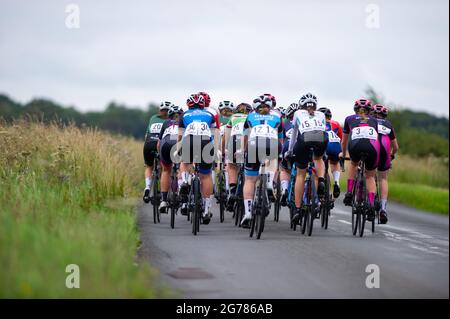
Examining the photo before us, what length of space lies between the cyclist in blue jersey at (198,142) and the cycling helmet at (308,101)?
1544mm

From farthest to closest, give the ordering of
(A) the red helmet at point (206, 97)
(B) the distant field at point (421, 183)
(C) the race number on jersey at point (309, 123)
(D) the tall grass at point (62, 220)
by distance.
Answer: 1. (B) the distant field at point (421, 183)
2. (A) the red helmet at point (206, 97)
3. (C) the race number on jersey at point (309, 123)
4. (D) the tall grass at point (62, 220)

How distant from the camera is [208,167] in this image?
18.0 metres

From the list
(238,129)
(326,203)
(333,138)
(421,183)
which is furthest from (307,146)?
(421,183)

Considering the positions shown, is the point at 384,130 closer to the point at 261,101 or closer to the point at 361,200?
the point at 361,200

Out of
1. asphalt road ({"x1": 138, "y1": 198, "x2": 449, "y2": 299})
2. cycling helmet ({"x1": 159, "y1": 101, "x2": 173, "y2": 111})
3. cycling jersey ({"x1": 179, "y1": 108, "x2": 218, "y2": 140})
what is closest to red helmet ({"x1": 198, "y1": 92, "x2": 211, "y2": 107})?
cycling helmet ({"x1": 159, "y1": 101, "x2": 173, "y2": 111})

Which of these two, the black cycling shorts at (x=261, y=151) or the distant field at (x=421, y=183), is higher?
the black cycling shorts at (x=261, y=151)

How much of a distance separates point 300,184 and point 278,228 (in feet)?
5.91

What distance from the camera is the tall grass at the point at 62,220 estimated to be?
10.2 m

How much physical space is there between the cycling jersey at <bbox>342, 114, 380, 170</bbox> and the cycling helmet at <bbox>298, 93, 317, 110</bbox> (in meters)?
0.90

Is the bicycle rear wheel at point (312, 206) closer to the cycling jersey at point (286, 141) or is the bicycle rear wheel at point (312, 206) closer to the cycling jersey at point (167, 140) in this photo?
the cycling jersey at point (286, 141)

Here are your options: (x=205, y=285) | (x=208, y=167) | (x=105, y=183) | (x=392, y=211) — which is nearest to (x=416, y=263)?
(x=205, y=285)

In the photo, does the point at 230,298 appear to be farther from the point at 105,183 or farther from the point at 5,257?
the point at 105,183

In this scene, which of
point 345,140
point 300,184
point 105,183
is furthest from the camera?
point 105,183

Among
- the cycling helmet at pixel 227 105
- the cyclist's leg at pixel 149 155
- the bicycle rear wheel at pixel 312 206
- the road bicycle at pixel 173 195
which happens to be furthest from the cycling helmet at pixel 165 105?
the bicycle rear wheel at pixel 312 206
